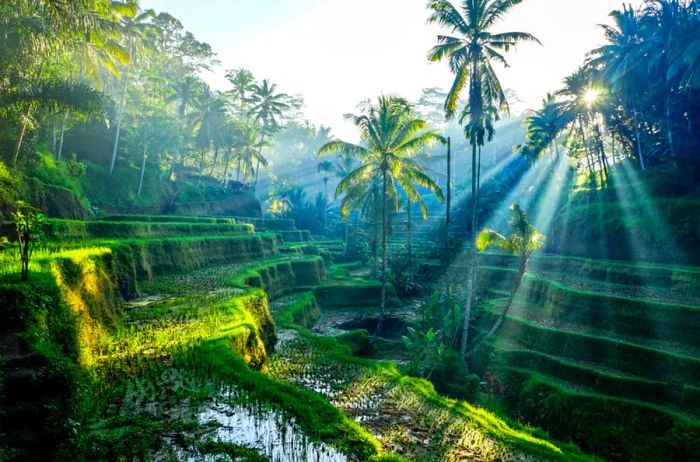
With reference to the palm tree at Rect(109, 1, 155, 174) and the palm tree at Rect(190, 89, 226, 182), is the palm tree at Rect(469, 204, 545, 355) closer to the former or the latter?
the palm tree at Rect(109, 1, 155, 174)

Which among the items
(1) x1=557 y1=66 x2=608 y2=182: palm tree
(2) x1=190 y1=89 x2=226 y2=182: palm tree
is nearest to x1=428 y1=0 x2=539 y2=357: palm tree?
(1) x1=557 y1=66 x2=608 y2=182: palm tree

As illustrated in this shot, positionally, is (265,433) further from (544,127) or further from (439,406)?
(544,127)

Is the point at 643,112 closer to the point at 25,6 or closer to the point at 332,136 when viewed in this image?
the point at 25,6

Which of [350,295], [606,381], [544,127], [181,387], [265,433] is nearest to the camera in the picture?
[265,433]

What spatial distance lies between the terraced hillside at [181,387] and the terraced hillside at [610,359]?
2.48 meters

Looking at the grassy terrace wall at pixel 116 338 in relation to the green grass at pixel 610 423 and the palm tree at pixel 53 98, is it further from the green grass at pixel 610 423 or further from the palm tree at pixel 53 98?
the green grass at pixel 610 423

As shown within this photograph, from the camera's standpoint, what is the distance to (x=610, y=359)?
15.4 metres

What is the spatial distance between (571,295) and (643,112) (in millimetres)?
24597

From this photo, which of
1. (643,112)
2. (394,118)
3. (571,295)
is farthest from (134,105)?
(643,112)

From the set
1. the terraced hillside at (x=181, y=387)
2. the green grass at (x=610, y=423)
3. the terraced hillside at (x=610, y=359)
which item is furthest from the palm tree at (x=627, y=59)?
the terraced hillside at (x=181, y=387)

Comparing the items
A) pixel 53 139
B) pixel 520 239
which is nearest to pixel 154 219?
pixel 53 139

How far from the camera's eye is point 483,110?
754 inches

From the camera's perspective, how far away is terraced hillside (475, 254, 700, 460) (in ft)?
40.9

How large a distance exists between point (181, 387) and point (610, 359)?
15.6 metres
